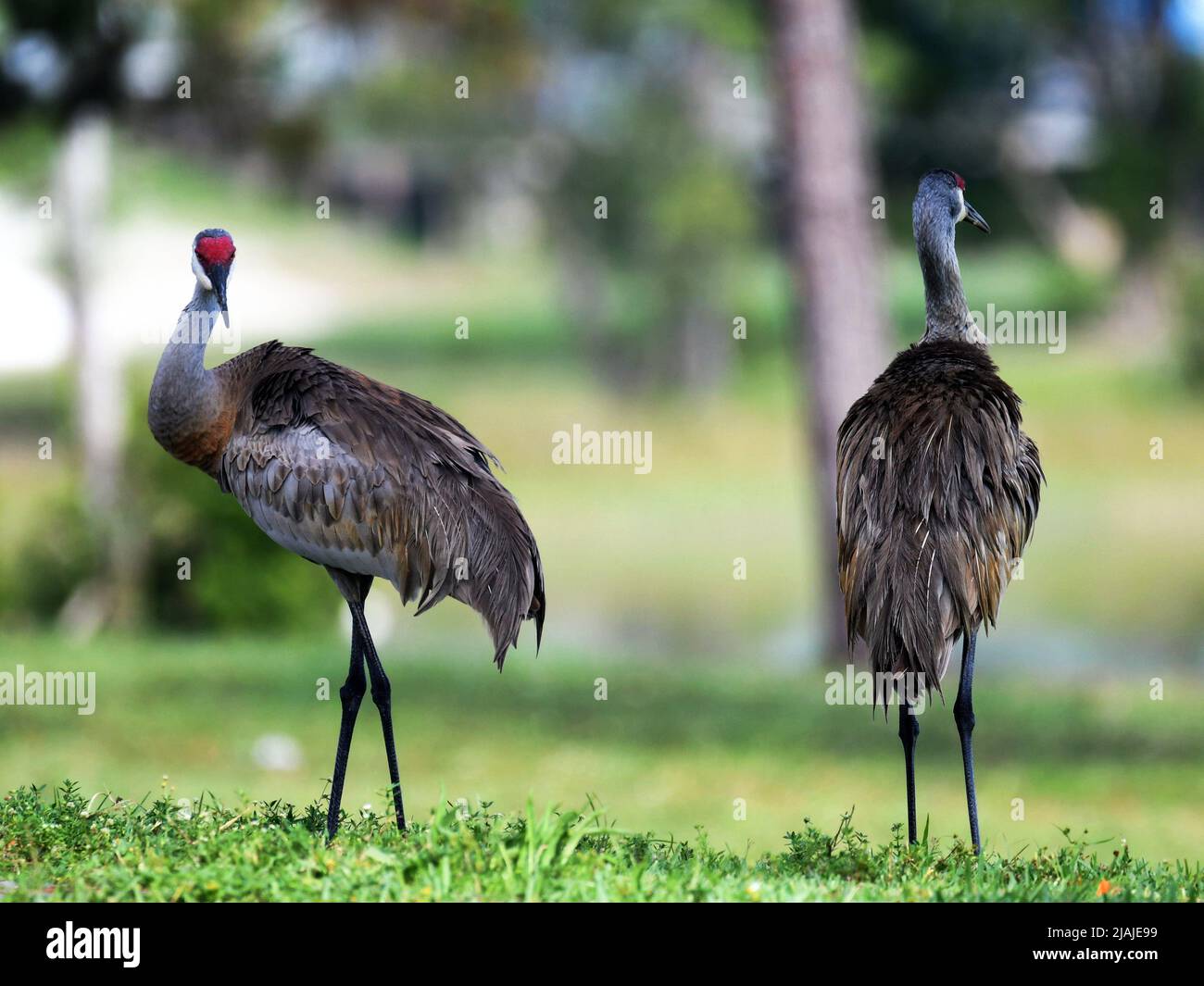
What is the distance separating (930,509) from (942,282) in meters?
1.15

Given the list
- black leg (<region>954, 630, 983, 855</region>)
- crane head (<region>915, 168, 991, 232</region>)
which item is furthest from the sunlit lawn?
crane head (<region>915, 168, 991, 232</region>)

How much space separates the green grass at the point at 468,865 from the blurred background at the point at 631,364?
2.01 m

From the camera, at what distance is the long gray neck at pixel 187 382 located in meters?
6.84

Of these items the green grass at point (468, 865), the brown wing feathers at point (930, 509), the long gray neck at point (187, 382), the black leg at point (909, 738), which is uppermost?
the long gray neck at point (187, 382)

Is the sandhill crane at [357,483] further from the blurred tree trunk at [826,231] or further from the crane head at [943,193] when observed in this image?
the blurred tree trunk at [826,231]

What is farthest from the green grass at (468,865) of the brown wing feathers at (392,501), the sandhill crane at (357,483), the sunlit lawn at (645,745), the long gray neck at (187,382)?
the sunlit lawn at (645,745)

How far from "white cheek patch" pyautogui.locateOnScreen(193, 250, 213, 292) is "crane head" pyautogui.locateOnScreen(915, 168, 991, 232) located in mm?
2838

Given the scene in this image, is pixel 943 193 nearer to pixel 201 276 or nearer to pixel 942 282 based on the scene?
pixel 942 282

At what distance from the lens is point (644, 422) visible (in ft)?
129

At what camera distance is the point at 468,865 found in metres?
5.80

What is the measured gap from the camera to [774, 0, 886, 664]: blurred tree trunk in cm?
1396

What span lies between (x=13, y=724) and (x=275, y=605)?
3.58 m

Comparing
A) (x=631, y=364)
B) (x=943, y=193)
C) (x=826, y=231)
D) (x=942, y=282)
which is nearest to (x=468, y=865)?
(x=942, y=282)

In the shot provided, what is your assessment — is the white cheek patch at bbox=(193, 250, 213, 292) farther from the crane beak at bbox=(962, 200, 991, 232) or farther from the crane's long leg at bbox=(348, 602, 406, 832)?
the crane beak at bbox=(962, 200, 991, 232)
